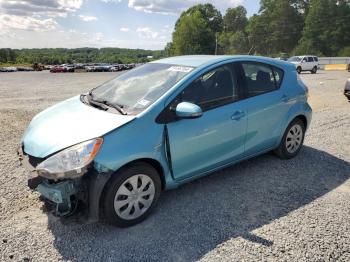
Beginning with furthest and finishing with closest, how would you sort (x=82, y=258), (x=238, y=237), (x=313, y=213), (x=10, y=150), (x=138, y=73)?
(x=10, y=150) → (x=138, y=73) → (x=313, y=213) → (x=238, y=237) → (x=82, y=258)

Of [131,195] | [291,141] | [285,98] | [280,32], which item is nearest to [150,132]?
[131,195]

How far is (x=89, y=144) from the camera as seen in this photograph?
132 inches

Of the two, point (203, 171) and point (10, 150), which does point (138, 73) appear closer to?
point (203, 171)

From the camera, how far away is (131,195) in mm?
3627

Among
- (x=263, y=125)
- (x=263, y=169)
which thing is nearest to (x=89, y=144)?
(x=263, y=125)

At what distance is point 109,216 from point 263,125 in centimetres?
251

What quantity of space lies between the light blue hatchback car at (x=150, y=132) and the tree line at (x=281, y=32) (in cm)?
7498

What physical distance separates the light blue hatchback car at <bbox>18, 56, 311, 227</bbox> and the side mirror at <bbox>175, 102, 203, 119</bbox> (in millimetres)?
11

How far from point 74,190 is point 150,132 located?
3.07 feet

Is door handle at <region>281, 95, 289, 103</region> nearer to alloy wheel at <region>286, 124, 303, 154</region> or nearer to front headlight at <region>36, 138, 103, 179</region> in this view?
alloy wheel at <region>286, 124, 303, 154</region>

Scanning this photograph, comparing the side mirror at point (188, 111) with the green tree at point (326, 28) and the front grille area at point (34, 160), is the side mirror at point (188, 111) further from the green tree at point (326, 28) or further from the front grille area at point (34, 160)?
the green tree at point (326, 28)

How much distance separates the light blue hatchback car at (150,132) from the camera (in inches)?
133

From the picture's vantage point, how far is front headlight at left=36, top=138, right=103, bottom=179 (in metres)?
3.26

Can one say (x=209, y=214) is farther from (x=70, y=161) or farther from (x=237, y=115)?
(x=70, y=161)
